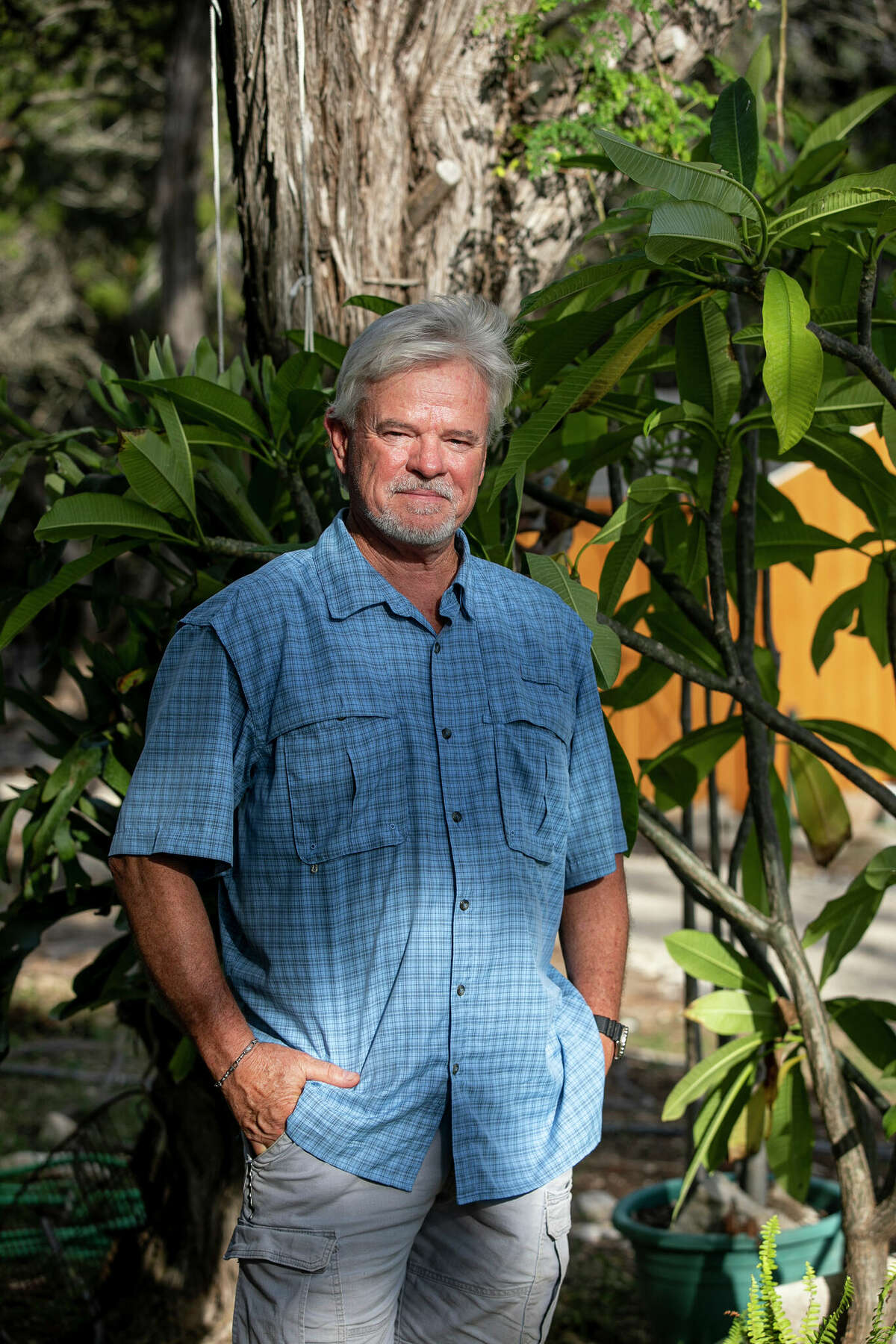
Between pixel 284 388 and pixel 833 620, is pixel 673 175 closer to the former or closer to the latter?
pixel 284 388

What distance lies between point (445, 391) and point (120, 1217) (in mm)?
1983

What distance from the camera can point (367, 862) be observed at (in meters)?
1.41

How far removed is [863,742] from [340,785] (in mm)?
1047

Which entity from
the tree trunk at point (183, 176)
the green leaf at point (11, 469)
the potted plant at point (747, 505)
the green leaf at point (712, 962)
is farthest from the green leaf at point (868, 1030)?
the tree trunk at point (183, 176)

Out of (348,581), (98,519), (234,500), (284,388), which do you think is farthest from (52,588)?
(348,581)

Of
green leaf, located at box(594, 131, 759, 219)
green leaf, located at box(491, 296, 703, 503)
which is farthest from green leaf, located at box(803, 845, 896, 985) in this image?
green leaf, located at box(594, 131, 759, 219)

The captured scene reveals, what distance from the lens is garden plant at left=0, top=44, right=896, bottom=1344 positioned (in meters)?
1.65

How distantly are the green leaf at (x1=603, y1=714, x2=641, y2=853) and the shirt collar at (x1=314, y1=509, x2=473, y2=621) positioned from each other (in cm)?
33

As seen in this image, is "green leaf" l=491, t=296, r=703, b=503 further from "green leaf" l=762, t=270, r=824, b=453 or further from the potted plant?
"green leaf" l=762, t=270, r=824, b=453

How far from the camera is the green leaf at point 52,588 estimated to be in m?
1.76

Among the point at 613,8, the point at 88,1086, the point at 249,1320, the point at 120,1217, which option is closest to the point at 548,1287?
the point at 249,1320

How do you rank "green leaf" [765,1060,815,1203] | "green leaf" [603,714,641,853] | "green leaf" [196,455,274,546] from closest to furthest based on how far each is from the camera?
"green leaf" [603,714,641,853] < "green leaf" [196,455,274,546] < "green leaf" [765,1060,815,1203]

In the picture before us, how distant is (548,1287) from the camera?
60.4 inches

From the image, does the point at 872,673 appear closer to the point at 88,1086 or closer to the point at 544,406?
the point at 88,1086
